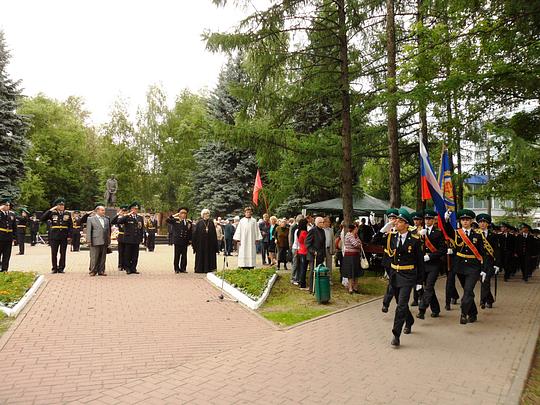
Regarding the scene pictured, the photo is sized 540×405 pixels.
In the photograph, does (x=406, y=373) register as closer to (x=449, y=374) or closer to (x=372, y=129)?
(x=449, y=374)

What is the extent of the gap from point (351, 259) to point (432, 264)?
2.68 meters

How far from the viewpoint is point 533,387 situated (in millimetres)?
5762

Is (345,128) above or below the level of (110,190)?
above

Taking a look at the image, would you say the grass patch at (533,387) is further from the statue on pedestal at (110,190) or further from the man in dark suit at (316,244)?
the statue on pedestal at (110,190)

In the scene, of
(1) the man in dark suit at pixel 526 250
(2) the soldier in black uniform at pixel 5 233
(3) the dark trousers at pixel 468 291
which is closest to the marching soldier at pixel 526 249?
(1) the man in dark suit at pixel 526 250

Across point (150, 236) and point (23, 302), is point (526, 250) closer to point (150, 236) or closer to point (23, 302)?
point (23, 302)

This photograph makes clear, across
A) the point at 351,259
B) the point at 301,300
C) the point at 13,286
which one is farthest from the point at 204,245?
the point at 13,286

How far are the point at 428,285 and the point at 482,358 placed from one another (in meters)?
2.91

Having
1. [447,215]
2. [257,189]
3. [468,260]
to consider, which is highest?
[257,189]

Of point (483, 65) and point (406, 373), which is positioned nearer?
point (406, 373)

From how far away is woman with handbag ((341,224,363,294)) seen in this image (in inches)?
477

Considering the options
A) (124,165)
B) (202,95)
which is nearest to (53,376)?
(124,165)

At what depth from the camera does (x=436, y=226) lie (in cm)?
1029

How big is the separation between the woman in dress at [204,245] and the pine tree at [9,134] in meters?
20.2
